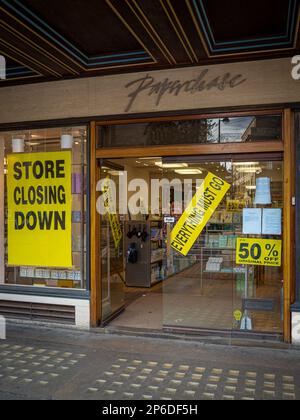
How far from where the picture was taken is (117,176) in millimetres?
7270

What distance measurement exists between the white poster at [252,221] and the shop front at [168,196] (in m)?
0.01

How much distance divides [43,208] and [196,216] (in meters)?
2.47

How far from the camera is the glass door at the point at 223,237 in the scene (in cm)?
567

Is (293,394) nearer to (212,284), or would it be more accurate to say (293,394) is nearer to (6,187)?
(212,284)

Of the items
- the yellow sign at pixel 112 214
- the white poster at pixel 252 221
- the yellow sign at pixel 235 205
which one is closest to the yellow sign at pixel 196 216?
the yellow sign at pixel 235 205

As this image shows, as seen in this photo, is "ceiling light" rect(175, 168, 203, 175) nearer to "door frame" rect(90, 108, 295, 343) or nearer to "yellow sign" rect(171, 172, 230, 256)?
"yellow sign" rect(171, 172, 230, 256)

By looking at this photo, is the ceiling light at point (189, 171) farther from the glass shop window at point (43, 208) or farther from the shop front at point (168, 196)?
the glass shop window at point (43, 208)

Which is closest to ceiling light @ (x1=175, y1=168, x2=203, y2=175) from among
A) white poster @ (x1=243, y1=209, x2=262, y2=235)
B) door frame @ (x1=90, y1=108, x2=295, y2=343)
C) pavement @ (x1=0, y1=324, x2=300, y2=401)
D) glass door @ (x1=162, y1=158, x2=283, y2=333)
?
glass door @ (x1=162, y1=158, x2=283, y2=333)

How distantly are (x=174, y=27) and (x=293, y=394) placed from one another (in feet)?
13.6

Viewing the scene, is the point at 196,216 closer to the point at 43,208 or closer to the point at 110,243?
the point at 110,243

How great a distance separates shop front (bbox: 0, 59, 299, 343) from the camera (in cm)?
559

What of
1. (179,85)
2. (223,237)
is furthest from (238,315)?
(179,85)

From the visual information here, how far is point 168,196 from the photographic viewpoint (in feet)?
23.4
